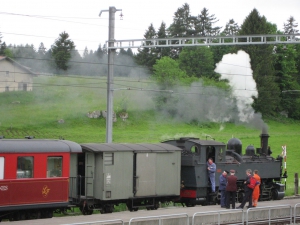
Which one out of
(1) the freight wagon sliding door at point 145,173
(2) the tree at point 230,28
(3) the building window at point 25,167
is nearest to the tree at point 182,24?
(2) the tree at point 230,28

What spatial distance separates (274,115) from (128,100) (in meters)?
20.0

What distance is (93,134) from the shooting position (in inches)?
1992

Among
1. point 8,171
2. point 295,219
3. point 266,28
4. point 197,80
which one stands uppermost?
point 266,28

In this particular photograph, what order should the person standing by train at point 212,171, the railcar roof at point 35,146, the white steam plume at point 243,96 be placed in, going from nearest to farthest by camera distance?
the railcar roof at point 35,146 < the person standing by train at point 212,171 < the white steam plume at point 243,96

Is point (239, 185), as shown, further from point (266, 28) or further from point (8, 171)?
point (266, 28)

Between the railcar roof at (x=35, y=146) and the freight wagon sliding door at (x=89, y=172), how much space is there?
2.79 feet

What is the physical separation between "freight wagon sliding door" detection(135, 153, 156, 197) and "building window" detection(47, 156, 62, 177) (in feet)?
11.2

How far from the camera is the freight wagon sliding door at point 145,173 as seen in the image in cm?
2033

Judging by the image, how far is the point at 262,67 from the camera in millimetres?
61562

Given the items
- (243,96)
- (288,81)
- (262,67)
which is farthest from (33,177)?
(288,81)

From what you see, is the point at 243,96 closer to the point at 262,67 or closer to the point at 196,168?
the point at 196,168

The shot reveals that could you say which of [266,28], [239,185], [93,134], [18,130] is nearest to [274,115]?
[266,28]

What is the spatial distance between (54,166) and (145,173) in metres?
4.06

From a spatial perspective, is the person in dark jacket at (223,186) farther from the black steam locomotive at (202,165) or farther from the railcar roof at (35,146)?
the railcar roof at (35,146)
